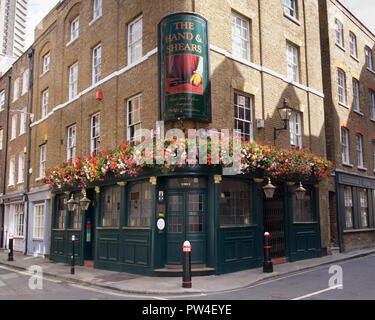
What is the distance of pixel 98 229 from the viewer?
14.5 metres

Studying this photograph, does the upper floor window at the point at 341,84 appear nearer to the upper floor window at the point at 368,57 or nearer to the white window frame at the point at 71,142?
the upper floor window at the point at 368,57

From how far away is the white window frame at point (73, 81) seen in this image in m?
18.1

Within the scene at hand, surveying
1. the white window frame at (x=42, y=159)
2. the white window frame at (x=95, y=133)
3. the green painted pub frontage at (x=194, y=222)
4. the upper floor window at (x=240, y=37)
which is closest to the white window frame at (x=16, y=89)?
the white window frame at (x=42, y=159)

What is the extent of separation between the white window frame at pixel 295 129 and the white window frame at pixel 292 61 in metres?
1.59

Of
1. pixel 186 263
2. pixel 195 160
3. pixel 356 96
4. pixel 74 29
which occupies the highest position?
pixel 74 29

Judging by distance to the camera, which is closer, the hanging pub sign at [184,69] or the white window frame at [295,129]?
the hanging pub sign at [184,69]

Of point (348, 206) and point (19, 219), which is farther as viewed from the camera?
point (19, 219)

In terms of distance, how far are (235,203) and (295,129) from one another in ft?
17.4

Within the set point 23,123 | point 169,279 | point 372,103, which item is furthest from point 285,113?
point 23,123

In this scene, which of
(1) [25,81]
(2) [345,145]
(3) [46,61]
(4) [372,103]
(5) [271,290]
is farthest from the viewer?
(1) [25,81]

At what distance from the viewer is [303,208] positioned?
1555 centimetres

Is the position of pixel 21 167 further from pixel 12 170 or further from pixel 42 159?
pixel 42 159

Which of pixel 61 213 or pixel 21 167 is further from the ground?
pixel 21 167
